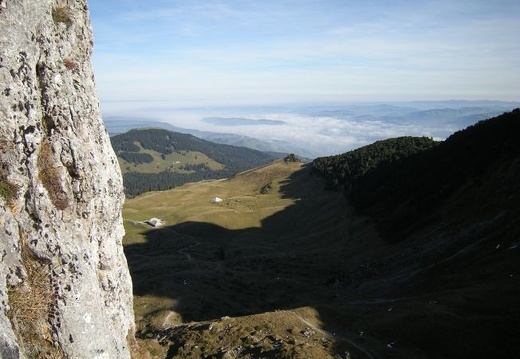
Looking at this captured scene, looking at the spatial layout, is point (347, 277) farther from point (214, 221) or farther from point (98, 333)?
point (214, 221)

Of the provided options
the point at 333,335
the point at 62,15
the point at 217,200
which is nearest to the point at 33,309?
the point at 62,15

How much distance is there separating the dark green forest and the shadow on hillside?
1037cm

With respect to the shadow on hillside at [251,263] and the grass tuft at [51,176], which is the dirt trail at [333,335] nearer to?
the shadow on hillside at [251,263]

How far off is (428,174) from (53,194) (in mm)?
85136

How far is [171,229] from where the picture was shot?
404ft

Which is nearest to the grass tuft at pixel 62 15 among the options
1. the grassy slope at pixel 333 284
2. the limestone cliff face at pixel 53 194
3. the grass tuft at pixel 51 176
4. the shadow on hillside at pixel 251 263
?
the limestone cliff face at pixel 53 194

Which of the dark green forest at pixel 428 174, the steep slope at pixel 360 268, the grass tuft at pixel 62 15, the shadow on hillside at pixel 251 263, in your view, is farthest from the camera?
the dark green forest at pixel 428 174

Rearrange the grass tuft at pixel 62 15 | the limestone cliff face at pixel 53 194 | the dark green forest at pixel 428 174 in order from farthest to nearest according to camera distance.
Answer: the dark green forest at pixel 428 174 → the grass tuft at pixel 62 15 → the limestone cliff face at pixel 53 194

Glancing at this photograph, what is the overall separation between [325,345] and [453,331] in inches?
437

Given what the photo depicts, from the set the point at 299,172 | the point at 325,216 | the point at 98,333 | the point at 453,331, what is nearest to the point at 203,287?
the point at 453,331

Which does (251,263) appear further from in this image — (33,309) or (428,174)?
(33,309)

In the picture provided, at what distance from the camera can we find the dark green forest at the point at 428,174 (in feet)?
247

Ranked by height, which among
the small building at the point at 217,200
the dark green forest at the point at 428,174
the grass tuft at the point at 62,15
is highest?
the grass tuft at the point at 62,15

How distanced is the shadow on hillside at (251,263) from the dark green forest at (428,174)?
34.0 ft
